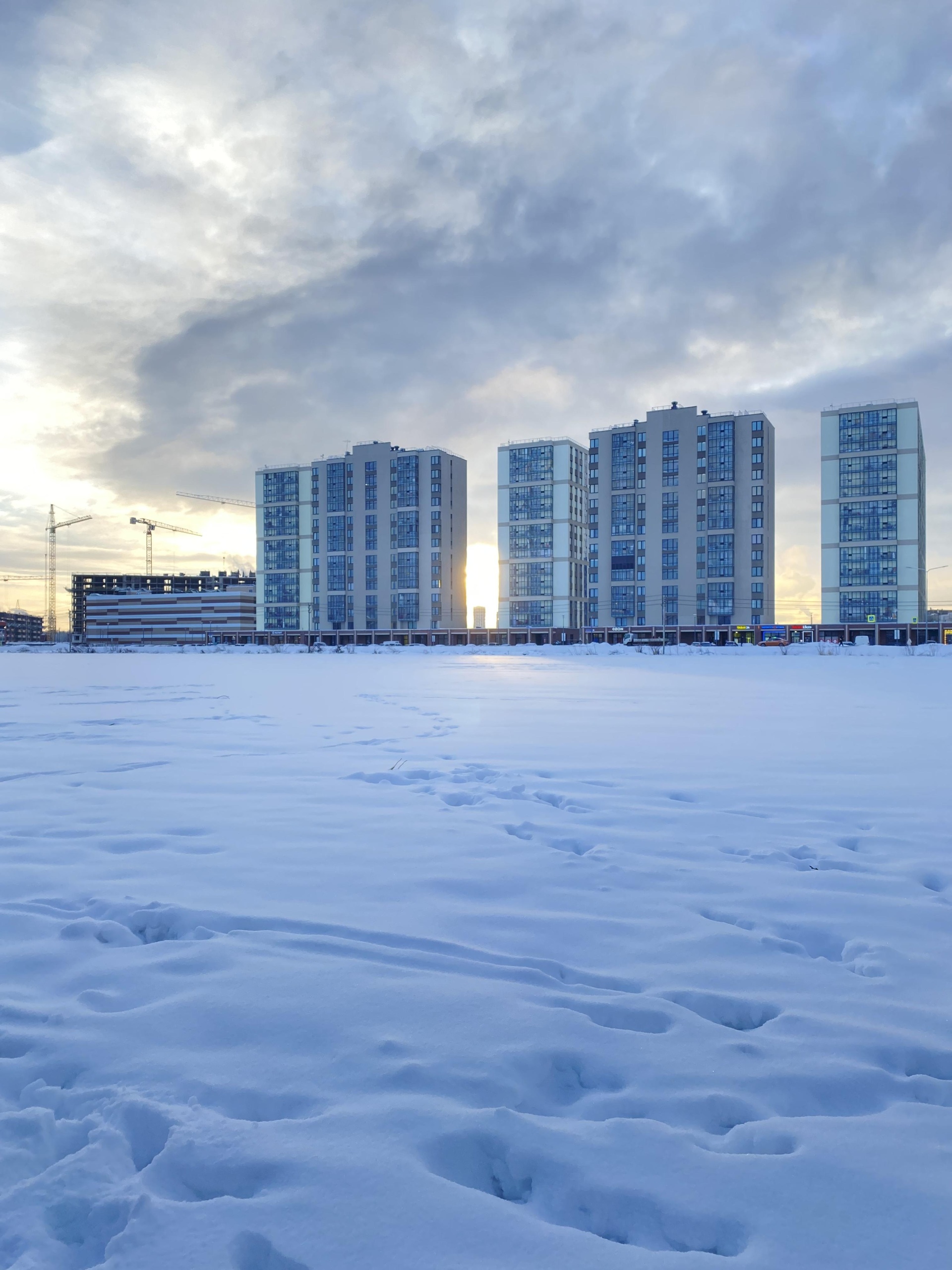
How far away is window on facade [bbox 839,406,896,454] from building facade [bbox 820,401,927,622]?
78mm

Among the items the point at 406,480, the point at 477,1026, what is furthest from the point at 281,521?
the point at 477,1026

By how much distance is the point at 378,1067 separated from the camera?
281 cm

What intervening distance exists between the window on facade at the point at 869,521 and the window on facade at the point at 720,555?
16.4m

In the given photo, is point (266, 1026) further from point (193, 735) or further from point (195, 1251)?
point (193, 735)

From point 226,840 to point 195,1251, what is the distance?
3.94m

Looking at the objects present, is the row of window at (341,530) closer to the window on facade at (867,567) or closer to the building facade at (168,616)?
the building facade at (168,616)

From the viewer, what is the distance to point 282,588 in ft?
498

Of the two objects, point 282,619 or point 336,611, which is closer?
point 336,611

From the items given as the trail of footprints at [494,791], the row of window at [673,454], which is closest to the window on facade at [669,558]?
the row of window at [673,454]

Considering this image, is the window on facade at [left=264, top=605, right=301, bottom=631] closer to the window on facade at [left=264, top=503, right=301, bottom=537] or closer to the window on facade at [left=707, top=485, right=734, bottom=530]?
the window on facade at [left=264, top=503, right=301, bottom=537]

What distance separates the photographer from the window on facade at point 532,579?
136 m

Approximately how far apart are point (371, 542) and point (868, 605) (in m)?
83.1

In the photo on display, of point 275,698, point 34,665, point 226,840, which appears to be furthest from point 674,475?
point 226,840

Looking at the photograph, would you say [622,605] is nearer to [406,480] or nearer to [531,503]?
[531,503]
